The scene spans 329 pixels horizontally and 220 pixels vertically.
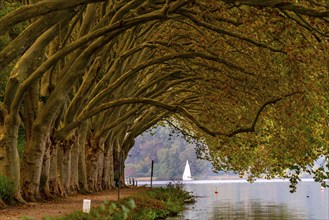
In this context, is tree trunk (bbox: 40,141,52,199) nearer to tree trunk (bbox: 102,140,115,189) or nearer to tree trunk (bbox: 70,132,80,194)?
tree trunk (bbox: 70,132,80,194)

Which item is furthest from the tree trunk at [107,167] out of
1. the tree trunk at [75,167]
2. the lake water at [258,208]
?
the tree trunk at [75,167]

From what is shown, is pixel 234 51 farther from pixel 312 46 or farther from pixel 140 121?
pixel 140 121

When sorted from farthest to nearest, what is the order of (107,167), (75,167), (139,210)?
1. (107,167)
2. (75,167)
3. (139,210)

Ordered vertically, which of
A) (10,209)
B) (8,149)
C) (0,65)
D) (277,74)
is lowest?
(10,209)

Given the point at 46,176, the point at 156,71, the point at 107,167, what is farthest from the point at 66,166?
the point at 107,167

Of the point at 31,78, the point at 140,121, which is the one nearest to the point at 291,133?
the point at 31,78

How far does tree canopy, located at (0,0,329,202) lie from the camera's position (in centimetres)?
1956

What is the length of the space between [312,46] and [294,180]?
14.3 meters

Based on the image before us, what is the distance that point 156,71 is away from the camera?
38.4 metres

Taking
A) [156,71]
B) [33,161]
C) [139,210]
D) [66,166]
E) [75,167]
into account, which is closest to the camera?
[33,161]

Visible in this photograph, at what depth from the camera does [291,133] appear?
1113 inches

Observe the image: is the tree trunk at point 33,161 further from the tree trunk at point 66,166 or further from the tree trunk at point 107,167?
the tree trunk at point 107,167

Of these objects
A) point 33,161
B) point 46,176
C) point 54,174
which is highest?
point 54,174

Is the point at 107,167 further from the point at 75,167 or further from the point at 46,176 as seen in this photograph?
the point at 46,176
